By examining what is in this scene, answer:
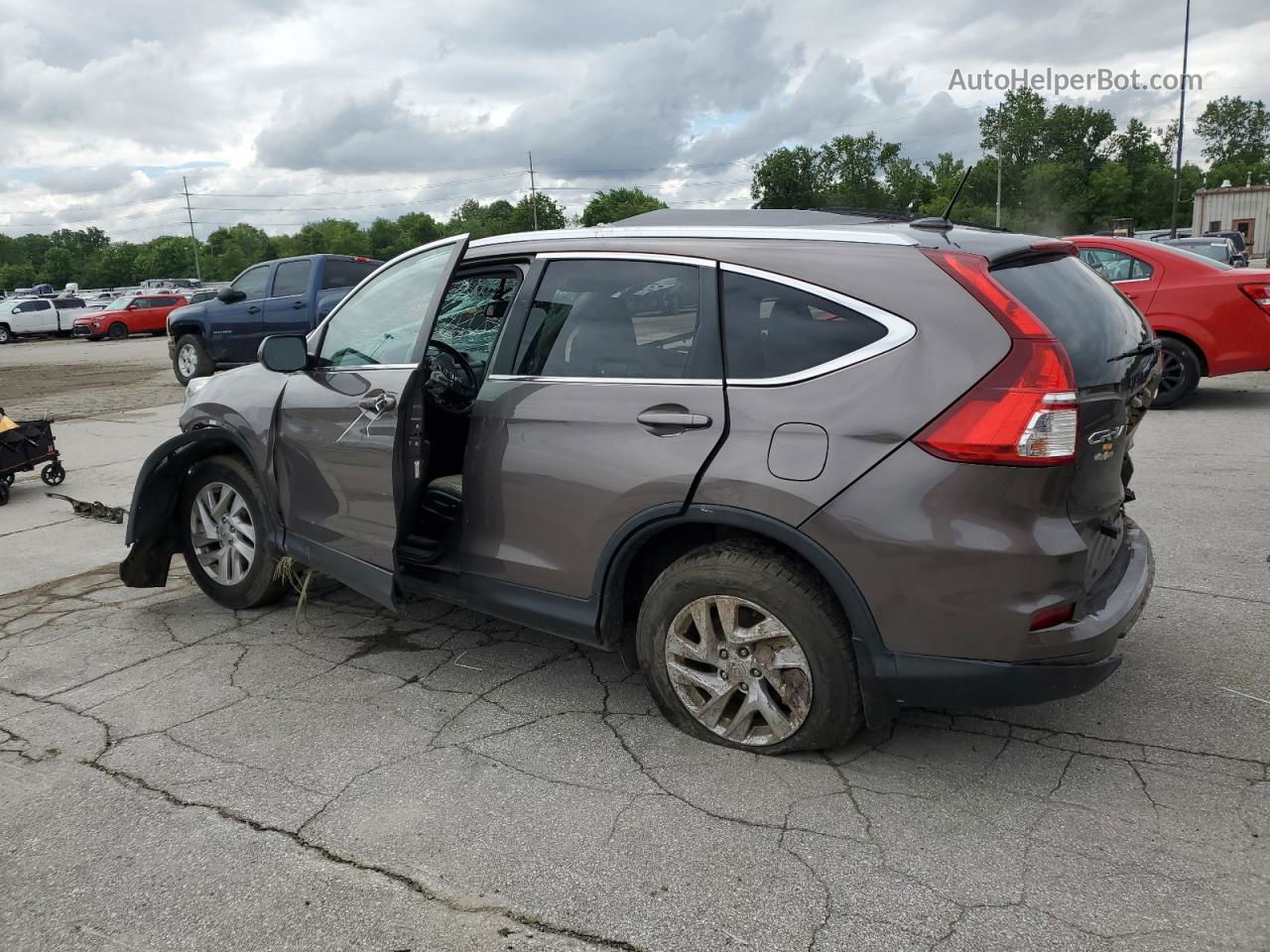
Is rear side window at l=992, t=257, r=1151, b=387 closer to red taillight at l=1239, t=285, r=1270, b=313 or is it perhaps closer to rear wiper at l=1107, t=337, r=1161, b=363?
rear wiper at l=1107, t=337, r=1161, b=363

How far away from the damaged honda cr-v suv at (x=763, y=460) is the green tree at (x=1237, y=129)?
14099 centimetres

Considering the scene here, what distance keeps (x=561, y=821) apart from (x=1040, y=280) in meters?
2.26

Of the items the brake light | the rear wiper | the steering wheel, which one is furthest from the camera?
the steering wheel

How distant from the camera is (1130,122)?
10562 cm

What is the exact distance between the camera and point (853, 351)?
9.93ft

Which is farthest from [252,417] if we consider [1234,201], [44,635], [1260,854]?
[1234,201]

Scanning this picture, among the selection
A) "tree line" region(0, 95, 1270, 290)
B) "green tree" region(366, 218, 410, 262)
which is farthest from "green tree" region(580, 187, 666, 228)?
"green tree" region(366, 218, 410, 262)

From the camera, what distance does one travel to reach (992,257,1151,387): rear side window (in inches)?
120

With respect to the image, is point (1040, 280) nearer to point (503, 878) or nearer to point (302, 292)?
point (503, 878)

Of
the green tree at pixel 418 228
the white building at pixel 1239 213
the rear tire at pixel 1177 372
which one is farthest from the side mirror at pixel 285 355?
the green tree at pixel 418 228

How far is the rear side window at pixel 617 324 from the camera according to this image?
11.1 feet

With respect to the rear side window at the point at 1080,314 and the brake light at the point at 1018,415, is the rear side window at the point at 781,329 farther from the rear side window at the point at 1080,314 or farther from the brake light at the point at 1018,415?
the rear side window at the point at 1080,314

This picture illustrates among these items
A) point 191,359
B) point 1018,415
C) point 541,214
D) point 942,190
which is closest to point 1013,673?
point 1018,415

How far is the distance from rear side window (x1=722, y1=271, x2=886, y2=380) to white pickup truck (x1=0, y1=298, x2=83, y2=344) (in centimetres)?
3888
